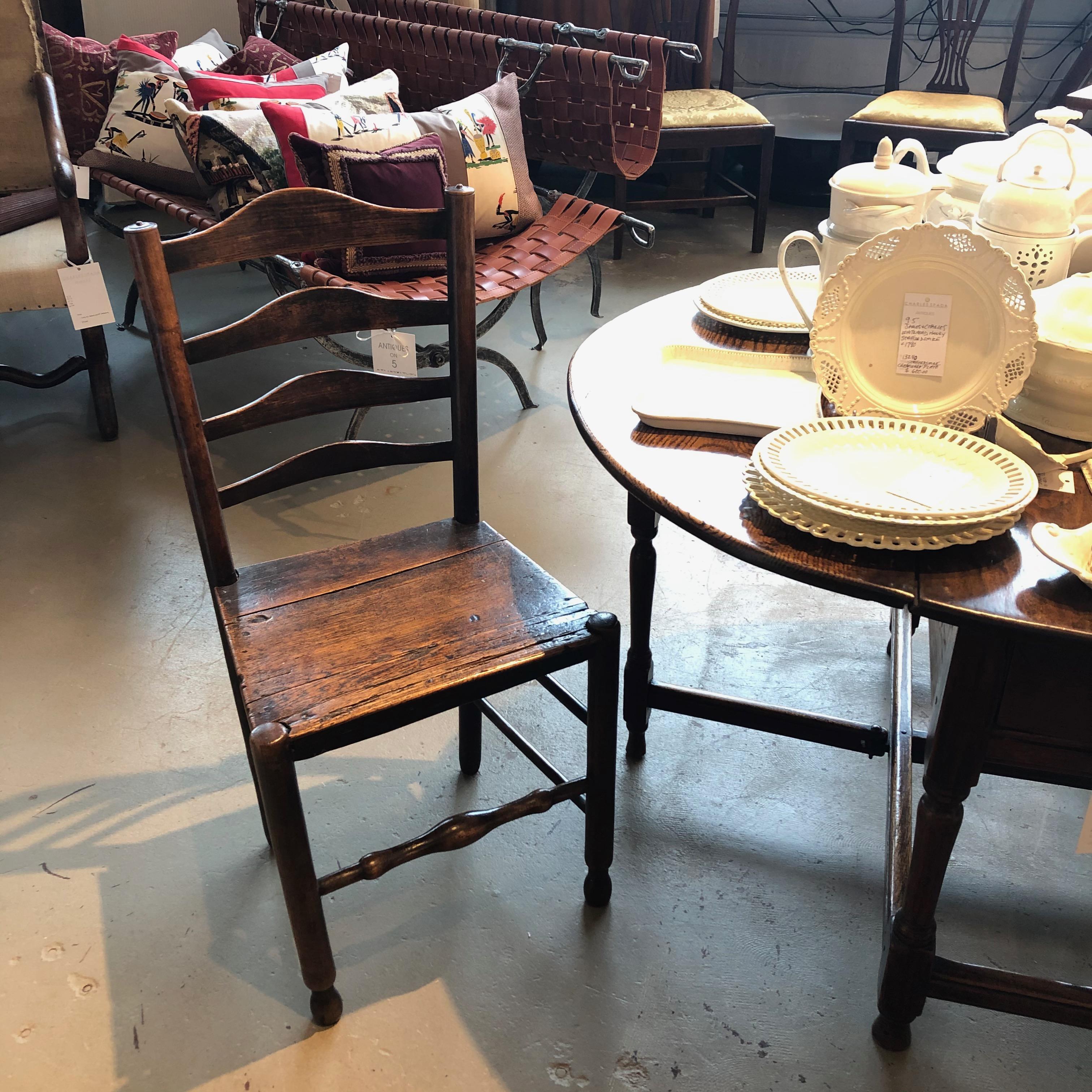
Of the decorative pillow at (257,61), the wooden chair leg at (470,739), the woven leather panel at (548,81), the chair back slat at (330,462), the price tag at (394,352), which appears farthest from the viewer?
the decorative pillow at (257,61)

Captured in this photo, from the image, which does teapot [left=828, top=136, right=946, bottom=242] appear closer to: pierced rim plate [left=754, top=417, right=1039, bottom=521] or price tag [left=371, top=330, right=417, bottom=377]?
pierced rim plate [left=754, top=417, right=1039, bottom=521]

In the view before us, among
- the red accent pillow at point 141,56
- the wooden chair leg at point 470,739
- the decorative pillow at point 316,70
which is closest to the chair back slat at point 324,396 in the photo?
the wooden chair leg at point 470,739

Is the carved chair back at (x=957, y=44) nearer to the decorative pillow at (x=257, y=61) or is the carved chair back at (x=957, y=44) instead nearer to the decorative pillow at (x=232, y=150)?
the decorative pillow at (x=257, y=61)

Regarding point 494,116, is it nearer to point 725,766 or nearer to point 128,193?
point 128,193

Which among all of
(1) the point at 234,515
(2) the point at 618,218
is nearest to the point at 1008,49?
(2) the point at 618,218

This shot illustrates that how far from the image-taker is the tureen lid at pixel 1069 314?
1040 millimetres

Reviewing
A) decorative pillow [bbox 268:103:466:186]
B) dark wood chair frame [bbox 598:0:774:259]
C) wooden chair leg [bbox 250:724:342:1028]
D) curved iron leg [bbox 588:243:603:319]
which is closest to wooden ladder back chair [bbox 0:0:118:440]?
decorative pillow [bbox 268:103:466:186]

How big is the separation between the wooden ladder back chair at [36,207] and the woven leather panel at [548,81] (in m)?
1.05

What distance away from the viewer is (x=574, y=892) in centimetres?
143

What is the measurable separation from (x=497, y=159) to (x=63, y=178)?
1040 millimetres

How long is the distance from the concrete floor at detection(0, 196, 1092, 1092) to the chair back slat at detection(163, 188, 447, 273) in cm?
84

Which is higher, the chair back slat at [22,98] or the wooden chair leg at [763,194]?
the chair back slat at [22,98]

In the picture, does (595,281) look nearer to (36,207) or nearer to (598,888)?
(36,207)

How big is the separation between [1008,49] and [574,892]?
4.59 metres
